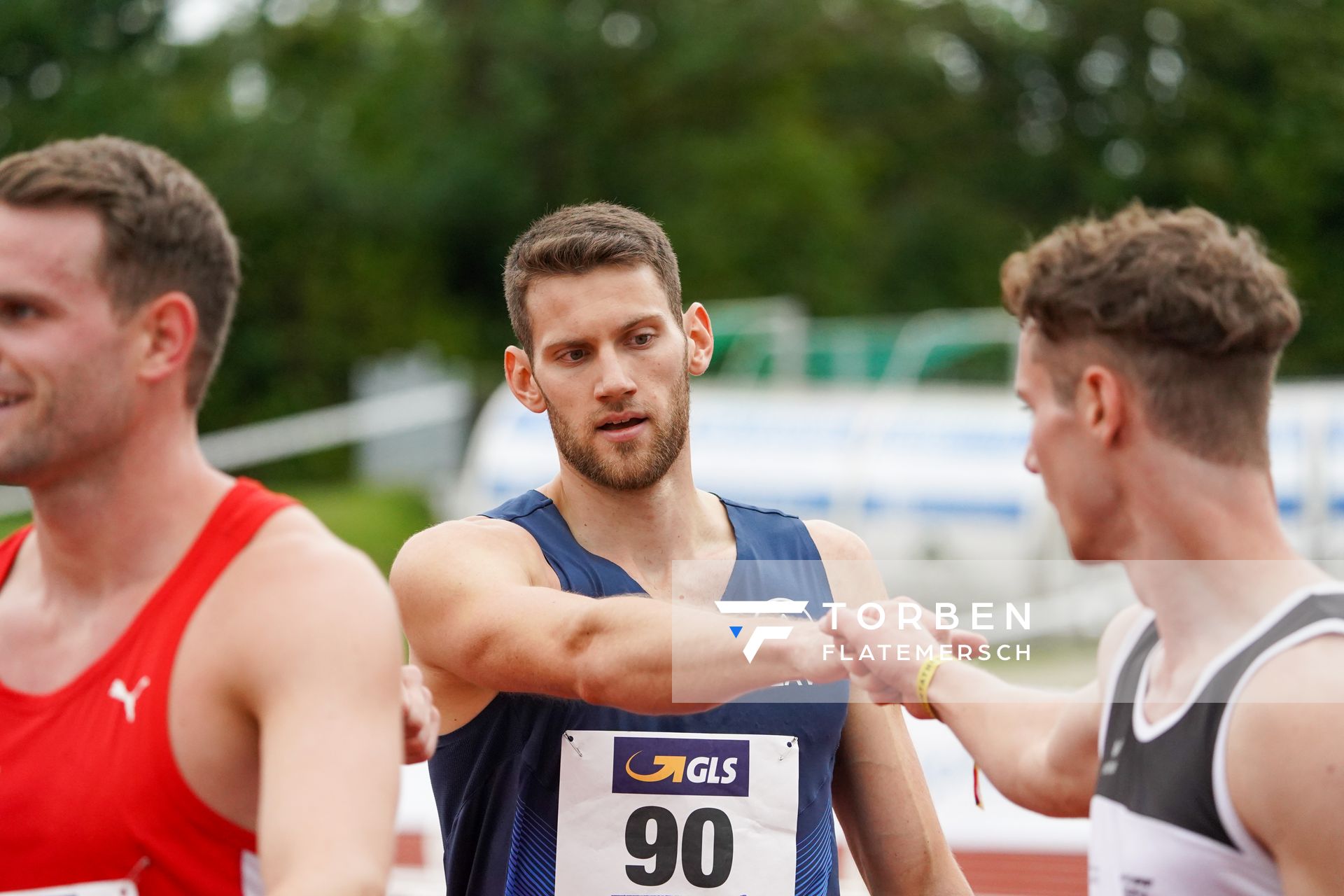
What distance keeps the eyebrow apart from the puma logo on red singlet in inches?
56.1

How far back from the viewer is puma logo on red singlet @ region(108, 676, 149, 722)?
220 centimetres

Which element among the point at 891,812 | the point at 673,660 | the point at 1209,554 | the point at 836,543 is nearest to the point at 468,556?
the point at 673,660

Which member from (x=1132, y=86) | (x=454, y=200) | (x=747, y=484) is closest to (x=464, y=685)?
(x=747, y=484)

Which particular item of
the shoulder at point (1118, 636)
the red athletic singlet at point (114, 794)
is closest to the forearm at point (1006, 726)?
the shoulder at point (1118, 636)

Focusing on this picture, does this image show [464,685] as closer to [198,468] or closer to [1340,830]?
[198,468]

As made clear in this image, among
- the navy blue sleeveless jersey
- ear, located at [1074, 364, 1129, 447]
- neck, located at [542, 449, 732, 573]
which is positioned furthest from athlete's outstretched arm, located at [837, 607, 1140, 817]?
neck, located at [542, 449, 732, 573]

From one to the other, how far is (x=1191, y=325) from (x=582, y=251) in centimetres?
150

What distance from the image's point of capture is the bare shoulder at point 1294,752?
2092 millimetres

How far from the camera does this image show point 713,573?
342cm

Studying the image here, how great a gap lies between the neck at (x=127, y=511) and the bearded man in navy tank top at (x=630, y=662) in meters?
0.79

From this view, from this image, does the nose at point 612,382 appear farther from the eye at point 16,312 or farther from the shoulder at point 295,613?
the eye at point 16,312

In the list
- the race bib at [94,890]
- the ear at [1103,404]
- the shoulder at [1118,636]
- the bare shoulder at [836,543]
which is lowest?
the race bib at [94,890]

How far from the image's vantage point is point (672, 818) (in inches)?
123

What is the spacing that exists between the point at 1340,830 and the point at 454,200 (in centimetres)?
2758
